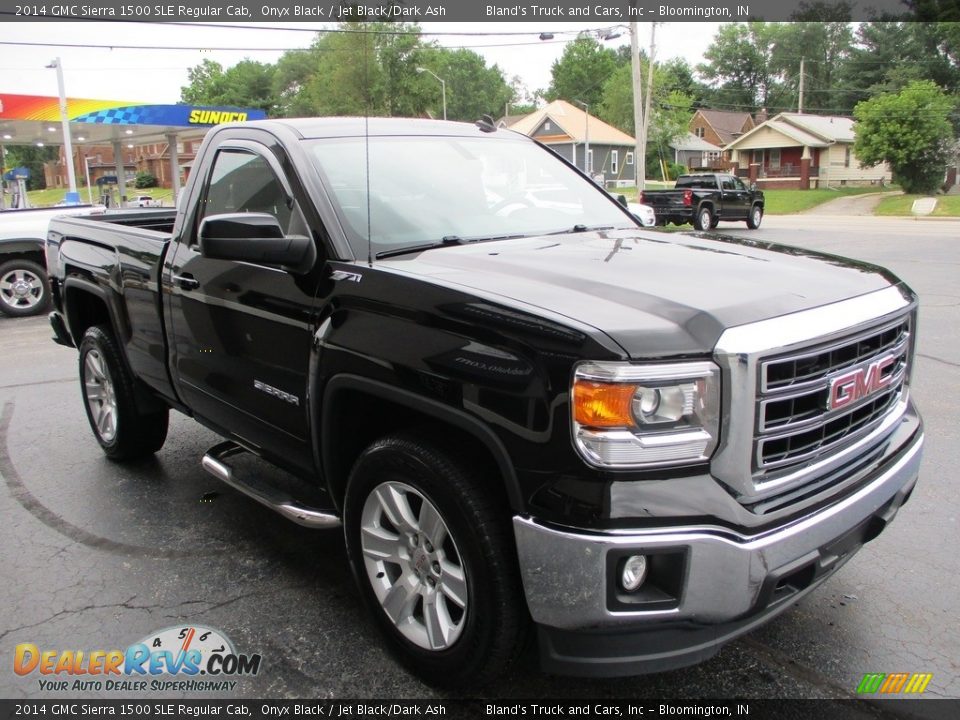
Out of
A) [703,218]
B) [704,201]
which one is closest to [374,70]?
[704,201]

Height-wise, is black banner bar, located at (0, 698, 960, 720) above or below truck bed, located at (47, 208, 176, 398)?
below

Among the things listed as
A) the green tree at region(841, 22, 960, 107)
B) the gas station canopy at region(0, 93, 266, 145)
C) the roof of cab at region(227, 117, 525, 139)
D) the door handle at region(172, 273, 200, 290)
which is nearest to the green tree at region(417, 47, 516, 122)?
the roof of cab at region(227, 117, 525, 139)

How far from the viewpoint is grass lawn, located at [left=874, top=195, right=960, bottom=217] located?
30911 millimetres

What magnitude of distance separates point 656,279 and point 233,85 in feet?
313

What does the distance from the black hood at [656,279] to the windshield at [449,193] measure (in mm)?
194

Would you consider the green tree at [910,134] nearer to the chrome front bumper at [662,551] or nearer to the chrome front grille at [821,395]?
the chrome front grille at [821,395]

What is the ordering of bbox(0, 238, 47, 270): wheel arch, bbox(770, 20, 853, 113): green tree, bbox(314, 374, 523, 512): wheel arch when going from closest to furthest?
bbox(314, 374, 523, 512): wheel arch
bbox(0, 238, 47, 270): wheel arch
bbox(770, 20, 853, 113): green tree

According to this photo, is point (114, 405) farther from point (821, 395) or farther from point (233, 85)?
point (233, 85)

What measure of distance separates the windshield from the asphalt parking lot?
61.1 inches

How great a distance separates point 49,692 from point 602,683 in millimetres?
1978

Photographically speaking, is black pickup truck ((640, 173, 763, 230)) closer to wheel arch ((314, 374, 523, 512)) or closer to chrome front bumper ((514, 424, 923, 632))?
wheel arch ((314, 374, 523, 512))

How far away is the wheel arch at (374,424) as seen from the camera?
7.66 ft

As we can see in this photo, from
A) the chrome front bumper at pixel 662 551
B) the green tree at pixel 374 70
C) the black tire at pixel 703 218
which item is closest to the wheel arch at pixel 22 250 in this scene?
the green tree at pixel 374 70

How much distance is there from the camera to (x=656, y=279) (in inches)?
101
